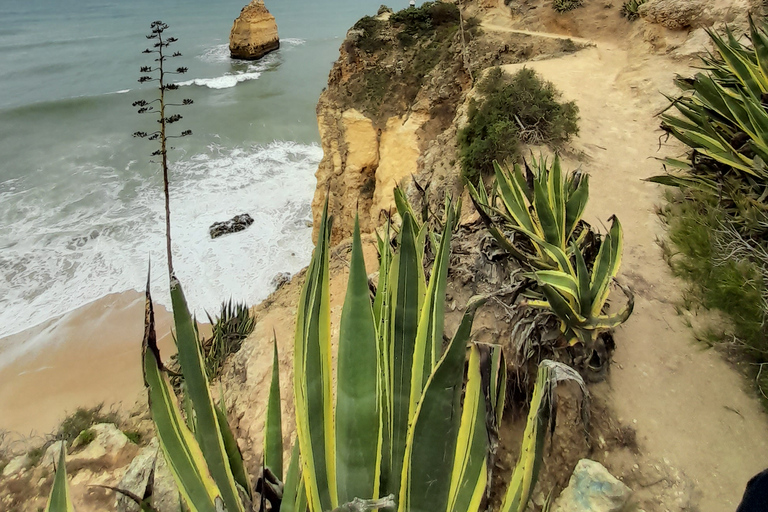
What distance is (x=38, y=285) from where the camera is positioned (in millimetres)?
10664

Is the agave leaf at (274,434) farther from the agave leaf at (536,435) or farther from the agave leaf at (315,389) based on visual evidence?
the agave leaf at (536,435)

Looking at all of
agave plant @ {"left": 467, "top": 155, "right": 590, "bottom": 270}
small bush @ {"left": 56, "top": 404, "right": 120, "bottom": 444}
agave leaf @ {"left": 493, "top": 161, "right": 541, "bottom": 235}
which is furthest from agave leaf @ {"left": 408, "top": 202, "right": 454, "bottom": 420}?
small bush @ {"left": 56, "top": 404, "right": 120, "bottom": 444}

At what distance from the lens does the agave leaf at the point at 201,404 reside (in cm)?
96

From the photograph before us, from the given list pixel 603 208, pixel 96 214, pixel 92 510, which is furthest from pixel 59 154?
pixel 603 208

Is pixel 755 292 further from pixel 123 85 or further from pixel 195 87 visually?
pixel 123 85

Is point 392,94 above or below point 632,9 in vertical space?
below

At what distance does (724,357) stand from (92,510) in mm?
4654

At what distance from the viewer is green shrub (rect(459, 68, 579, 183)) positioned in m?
5.15

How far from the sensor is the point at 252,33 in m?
30.4

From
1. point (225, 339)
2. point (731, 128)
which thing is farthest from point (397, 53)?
point (731, 128)

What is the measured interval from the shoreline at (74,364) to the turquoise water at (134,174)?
0.70 metres

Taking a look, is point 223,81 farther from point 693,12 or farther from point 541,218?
point 541,218


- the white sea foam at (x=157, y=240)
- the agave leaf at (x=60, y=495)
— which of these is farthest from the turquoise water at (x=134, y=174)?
the agave leaf at (x=60, y=495)

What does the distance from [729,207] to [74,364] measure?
10.5m
